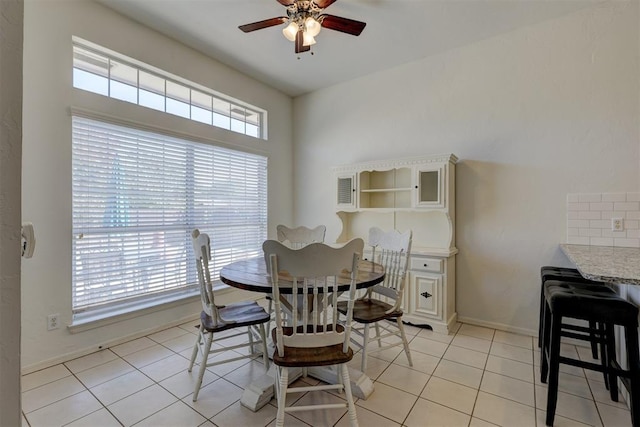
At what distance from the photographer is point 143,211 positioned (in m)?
2.76

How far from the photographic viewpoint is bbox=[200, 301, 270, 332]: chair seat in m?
1.85

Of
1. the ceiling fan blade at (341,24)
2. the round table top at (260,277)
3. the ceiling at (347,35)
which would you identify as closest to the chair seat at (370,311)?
the round table top at (260,277)

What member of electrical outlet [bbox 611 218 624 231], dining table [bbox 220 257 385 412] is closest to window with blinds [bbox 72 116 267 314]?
dining table [bbox 220 257 385 412]

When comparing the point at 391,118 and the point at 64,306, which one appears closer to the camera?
the point at 64,306

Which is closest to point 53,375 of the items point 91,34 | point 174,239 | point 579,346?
point 174,239

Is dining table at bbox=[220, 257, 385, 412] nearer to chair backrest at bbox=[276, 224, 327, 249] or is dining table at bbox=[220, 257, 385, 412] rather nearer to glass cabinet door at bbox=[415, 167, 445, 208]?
chair backrest at bbox=[276, 224, 327, 249]

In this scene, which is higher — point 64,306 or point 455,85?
point 455,85

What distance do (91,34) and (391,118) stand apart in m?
2.99

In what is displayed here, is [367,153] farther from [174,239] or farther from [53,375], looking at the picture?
[53,375]

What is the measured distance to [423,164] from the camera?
9.78ft

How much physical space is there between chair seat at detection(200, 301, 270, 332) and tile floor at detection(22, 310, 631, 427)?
44 cm

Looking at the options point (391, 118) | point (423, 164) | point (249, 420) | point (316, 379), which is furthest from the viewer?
point (391, 118)

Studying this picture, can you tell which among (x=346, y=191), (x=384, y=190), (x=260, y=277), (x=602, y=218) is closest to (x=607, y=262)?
(x=602, y=218)

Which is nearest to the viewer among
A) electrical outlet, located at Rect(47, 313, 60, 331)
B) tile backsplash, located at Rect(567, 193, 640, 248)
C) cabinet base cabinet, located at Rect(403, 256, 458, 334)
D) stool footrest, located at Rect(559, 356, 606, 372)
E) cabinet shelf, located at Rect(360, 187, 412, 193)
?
stool footrest, located at Rect(559, 356, 606, 372)
